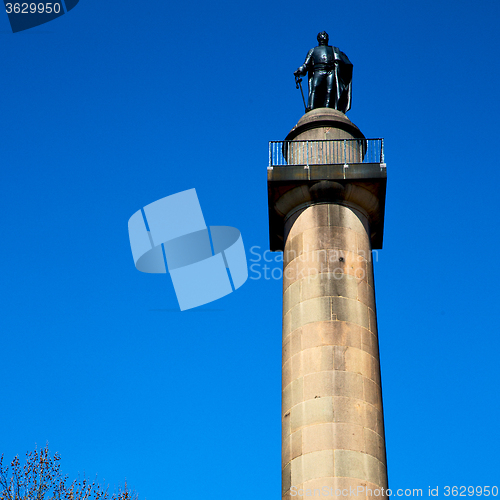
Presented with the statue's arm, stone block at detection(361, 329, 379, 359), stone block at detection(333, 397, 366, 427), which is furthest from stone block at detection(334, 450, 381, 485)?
the statue's arm

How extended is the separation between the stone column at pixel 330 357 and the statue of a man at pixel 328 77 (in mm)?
5872

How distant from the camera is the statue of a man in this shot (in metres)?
28.7

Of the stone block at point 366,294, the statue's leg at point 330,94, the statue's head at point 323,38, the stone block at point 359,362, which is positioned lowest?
the stone block at point 359,362

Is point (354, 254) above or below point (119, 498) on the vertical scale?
above

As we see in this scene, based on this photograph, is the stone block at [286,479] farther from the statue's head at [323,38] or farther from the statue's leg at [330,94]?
the statue's head at [323,38]

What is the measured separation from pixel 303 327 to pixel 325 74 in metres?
11.3

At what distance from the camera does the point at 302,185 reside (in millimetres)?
24688

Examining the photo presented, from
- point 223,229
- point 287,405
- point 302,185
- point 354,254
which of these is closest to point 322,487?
point 287,405

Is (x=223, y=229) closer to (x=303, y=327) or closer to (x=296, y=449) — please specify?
(x=303, y=327)

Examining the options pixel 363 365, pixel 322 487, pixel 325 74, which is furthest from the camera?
pixel 325 74

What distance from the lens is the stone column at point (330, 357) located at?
19.7 metres

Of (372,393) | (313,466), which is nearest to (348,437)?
(313,466)

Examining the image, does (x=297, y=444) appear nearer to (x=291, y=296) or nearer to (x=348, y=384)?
(x=348, y=384)

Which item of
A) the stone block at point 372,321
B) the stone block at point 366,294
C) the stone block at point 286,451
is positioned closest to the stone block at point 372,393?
the stone block at point 372,321
